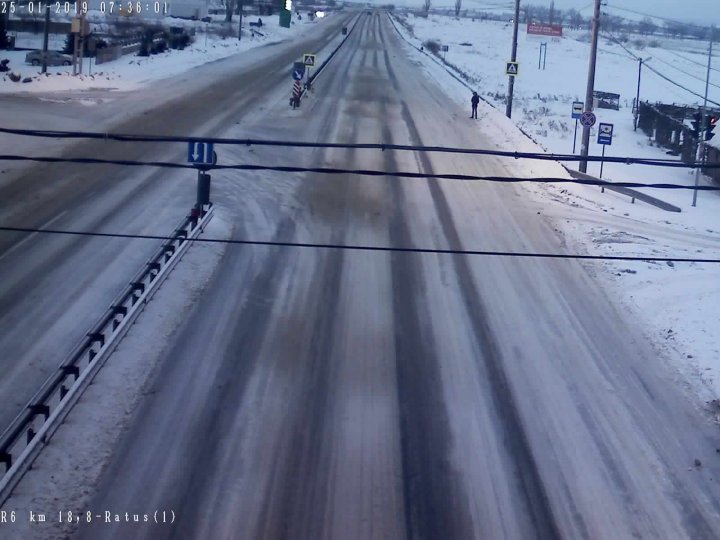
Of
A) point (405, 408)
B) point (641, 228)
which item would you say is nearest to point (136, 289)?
point (405, 408)

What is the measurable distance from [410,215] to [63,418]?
9.71 metres

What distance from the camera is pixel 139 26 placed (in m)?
58.9

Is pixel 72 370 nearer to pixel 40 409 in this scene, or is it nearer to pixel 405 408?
pixel 40 409

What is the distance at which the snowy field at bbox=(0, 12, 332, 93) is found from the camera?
32875 millimetres

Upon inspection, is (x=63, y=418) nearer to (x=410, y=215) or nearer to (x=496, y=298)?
(x=496, y=298)

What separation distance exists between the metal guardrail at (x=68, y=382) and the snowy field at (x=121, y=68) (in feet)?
71.6

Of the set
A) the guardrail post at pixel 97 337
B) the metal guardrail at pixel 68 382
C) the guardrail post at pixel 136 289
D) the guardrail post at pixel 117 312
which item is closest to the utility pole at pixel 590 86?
the metal guardrail at pixel 68 382

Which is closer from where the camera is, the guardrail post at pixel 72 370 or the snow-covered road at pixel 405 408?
the snow-covered road at pixel 405 408

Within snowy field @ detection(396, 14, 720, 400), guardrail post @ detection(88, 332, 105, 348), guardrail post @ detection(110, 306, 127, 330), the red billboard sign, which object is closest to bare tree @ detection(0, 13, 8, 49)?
snowy field @ detection(396, 14, 720, 400)

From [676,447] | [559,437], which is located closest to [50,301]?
[559,437]

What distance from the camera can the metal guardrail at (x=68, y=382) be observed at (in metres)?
7.29

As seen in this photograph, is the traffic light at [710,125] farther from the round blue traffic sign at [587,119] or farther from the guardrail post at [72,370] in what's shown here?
the guardrail post at [72,370]

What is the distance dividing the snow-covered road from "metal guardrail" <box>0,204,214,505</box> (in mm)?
237

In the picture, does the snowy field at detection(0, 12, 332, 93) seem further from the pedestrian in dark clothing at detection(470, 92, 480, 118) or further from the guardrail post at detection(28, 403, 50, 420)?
the guardrail post at detection(28, 403, 50, 420)
